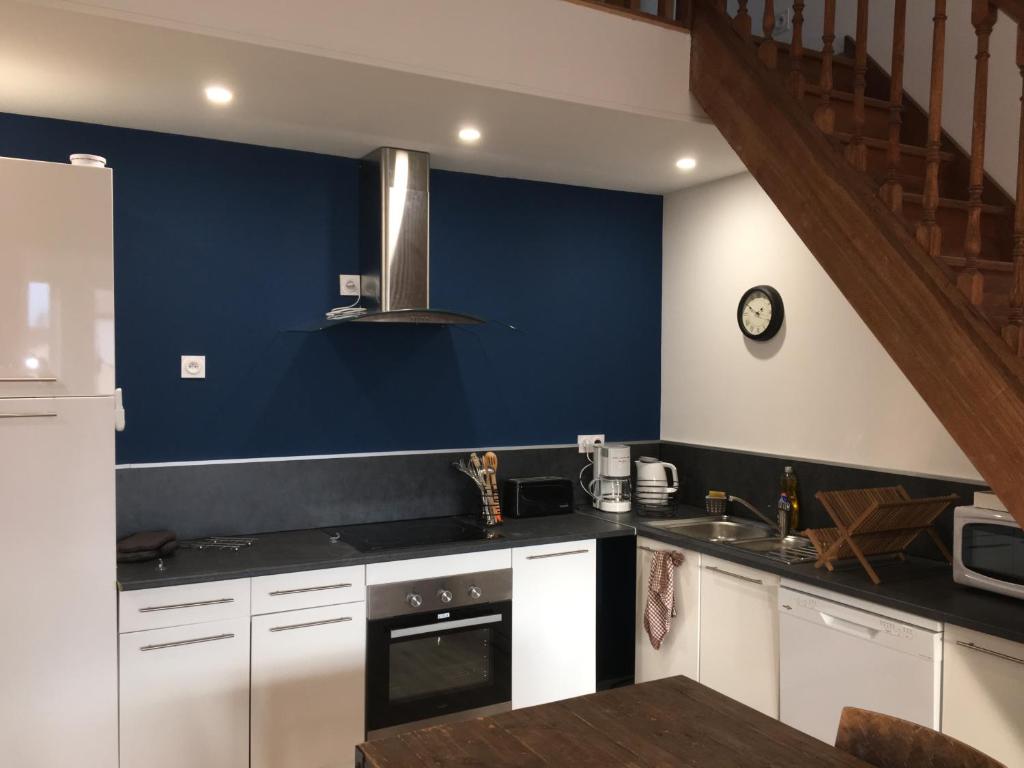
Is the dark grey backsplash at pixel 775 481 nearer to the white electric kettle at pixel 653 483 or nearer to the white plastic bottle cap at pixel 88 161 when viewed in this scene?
the white electric kettle at pixel 653 483

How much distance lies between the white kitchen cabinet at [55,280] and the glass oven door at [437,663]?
1.35m

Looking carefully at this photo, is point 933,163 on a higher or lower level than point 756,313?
higher

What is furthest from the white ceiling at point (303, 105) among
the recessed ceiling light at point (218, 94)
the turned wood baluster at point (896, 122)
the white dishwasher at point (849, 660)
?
the white dishwasher at point (849, 660)

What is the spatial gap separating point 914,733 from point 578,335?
2.81 m

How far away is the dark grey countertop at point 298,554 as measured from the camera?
9.46ft

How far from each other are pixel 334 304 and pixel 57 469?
1.38 m

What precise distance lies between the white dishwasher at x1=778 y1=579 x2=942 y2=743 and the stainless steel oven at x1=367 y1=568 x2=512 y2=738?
1075 millimetres

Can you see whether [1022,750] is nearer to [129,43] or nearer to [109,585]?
[109,585]

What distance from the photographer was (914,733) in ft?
5.62

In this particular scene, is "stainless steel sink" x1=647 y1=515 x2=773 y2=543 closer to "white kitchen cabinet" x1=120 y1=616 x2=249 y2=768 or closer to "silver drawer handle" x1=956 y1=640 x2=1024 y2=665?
"silver drawer handle" x1=956 y1=640 x2=1024 y2=665

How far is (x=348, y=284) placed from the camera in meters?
3.72

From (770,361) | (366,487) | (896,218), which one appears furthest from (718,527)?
(896,218)

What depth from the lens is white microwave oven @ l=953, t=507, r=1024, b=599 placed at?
260 cm

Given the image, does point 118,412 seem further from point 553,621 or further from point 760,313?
point 760,313
